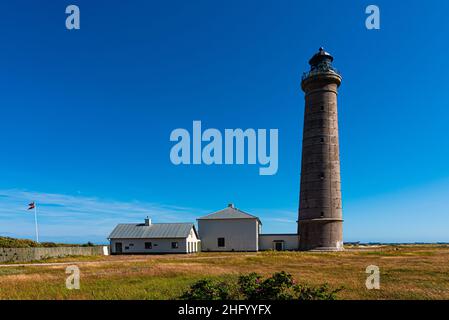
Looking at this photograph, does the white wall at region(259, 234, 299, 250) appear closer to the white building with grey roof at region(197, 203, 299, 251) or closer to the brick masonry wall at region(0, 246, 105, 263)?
the white building with grey roof at region(197, 203, 299, 251)

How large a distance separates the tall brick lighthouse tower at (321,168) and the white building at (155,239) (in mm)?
16065

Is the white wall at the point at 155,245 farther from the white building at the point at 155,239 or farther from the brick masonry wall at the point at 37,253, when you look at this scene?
the brick masonry wall at the point at 37,253

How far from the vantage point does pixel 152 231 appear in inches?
1869

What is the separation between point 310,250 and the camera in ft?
148

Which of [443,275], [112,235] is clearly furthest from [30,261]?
[443,275]

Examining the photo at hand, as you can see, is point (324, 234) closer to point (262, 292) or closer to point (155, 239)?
point (155, 239)

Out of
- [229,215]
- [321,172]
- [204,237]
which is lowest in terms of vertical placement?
[204,237]

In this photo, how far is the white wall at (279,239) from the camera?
4866 centimetres

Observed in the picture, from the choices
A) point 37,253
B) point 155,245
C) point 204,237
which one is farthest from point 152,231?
point 37,253

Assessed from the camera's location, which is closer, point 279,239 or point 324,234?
point 324,234

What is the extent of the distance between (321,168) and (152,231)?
25.5m

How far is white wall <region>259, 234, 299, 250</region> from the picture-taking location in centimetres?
4866
